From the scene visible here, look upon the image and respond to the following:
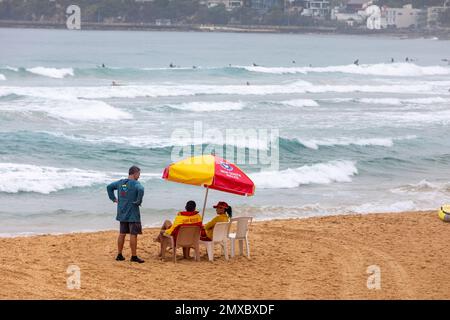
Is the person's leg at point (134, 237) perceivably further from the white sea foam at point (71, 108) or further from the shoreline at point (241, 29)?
the shoreline at point (241, 29)

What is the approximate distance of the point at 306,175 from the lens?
21438mm

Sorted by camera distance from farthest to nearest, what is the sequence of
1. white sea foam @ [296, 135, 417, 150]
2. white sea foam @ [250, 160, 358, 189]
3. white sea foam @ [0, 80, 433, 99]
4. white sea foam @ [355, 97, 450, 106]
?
white sea foam @ [355, 97, 450, 106] → white sea foam @ [0, 80, 433, 99] → white sea foam @ [296, 135, 417, 150] → white sea foam @ [250, 160, 358, 189]

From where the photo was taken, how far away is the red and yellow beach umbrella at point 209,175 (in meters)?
11.7

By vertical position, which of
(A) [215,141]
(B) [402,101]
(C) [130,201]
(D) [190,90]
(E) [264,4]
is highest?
(E) [264,4]

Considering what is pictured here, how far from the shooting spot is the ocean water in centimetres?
1803

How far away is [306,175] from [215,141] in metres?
6.72

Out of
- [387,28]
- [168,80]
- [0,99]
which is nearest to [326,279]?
[0,99]

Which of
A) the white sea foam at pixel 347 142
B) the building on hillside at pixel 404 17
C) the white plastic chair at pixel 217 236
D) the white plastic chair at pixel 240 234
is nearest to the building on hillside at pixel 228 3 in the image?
the building on hillside at pixel 404 17

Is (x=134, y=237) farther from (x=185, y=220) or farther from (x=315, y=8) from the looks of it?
(x=315, y=8)

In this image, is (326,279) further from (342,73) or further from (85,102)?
(342,73)

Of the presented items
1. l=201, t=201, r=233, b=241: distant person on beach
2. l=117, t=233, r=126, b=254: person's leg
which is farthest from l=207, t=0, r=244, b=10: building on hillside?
l=117, t=233, r=126, b=254: person's leg

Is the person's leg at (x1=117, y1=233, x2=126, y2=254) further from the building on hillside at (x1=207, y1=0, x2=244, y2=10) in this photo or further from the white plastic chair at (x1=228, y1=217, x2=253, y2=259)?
the building on hillside at (x1=207, y1=0, x2=244, y2=10)

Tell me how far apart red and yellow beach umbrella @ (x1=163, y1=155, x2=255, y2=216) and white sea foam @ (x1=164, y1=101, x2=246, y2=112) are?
27.1 m

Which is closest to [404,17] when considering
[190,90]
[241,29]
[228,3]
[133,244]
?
[241,29]
